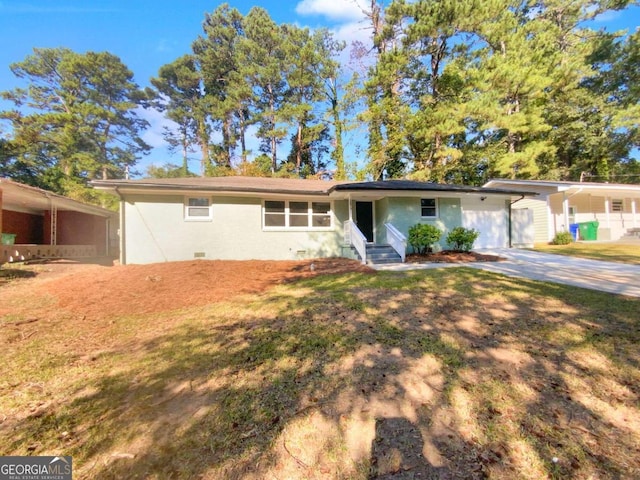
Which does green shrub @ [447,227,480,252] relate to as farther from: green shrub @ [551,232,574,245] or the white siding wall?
green shrub @ [551,232,574,245]

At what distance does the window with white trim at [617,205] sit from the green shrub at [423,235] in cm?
1622

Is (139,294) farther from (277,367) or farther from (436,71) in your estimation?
(436,71)

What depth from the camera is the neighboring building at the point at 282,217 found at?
10.2 metres

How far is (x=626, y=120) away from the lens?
1961cm

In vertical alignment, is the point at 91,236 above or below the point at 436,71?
below

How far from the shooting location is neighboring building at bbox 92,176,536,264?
33.4ft

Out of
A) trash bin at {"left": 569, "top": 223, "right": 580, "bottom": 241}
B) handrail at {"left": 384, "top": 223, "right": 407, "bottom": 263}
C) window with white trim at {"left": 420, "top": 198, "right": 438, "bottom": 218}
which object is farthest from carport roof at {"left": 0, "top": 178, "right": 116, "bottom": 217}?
trash bin at {"left": 569, "top": 223, "right": 580, "bottom": 241}

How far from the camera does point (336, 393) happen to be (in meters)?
2.62

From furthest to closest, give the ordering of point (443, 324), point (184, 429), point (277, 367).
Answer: point (443, 324) → point (277, 367) → point (184, 429)

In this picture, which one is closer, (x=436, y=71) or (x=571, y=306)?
(x=571, y=306)

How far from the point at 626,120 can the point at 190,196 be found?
28310 mm

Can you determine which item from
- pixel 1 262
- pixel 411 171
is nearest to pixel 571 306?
pixel 1 262

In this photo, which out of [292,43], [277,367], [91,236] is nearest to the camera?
[277,367]

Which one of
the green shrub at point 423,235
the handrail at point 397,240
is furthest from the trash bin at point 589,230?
the handrail at point 397,240
